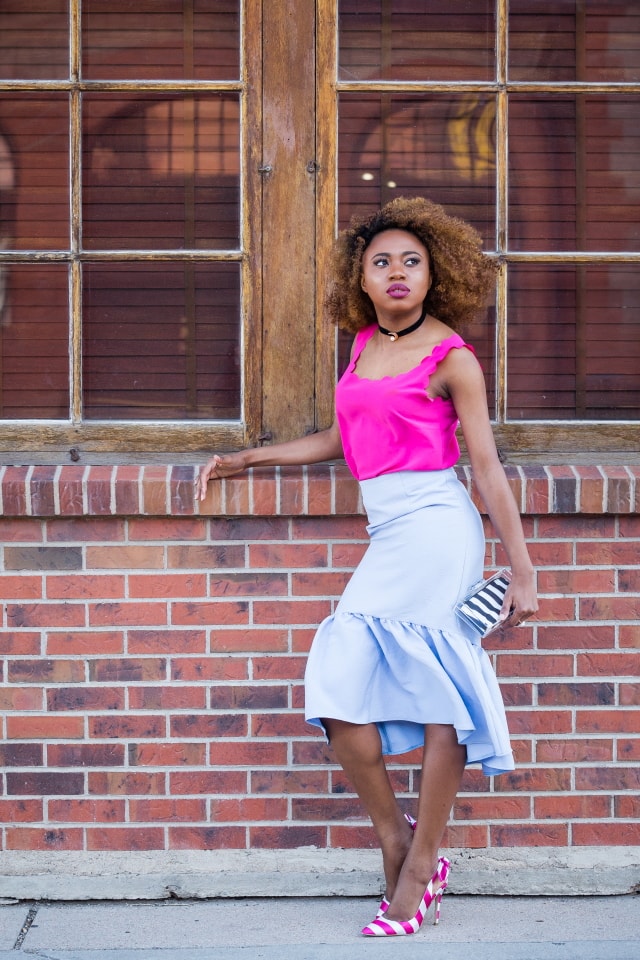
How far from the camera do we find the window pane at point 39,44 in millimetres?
3652

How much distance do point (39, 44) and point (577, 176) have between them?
1745 millimetres

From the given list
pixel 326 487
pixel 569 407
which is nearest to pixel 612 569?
pixel 569 407

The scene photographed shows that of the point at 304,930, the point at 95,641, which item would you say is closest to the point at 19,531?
the point at 95,641

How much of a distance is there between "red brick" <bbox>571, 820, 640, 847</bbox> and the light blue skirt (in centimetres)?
60

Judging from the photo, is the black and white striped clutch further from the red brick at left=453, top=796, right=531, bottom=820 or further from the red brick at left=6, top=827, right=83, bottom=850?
the red brick at left=6, top=827, right=83, bottom=850

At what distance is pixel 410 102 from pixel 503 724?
1.94 meters

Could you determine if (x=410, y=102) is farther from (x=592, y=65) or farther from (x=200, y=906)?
(x=200, y=906)

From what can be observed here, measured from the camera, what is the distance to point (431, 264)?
3240 millimetres

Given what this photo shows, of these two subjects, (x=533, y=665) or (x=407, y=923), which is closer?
(x=407, y=923)

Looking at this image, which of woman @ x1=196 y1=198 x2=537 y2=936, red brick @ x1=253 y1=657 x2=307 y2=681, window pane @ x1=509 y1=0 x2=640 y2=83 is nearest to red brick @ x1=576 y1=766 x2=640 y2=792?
woman @ x1=196 y1=198 x2=537 y2=936

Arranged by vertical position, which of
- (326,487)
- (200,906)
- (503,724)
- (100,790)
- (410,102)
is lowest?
(200,906)

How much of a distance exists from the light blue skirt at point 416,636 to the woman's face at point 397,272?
0.46 m

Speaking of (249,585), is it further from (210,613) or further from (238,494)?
(238,494)

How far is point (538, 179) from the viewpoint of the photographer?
3.72 metres
